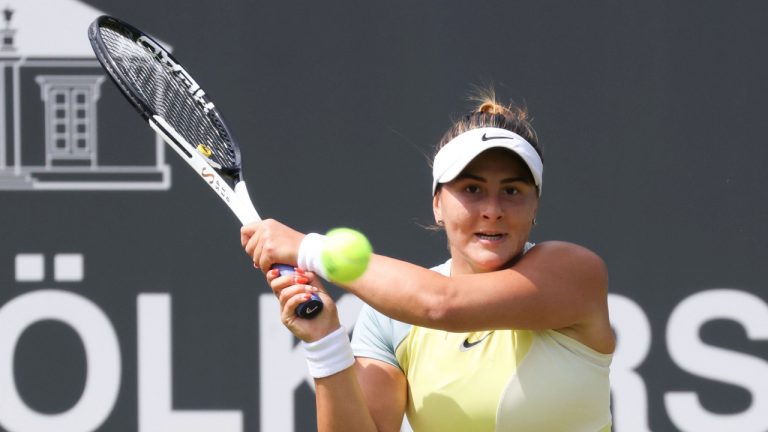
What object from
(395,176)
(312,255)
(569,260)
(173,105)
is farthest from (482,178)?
(395,176)

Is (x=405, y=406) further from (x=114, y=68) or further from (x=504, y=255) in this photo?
(x=114, y=68)

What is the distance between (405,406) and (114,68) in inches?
32.7

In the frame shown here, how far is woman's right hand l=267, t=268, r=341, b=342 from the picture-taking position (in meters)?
1.86

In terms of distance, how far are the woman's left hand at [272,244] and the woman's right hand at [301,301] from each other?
0.07 ft

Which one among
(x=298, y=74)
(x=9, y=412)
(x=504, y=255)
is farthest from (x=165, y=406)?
(x=504, y=255)

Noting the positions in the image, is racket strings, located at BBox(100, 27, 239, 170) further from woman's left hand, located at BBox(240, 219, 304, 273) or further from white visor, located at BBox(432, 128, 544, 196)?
white visor, located at BBox(432, 128, 544, 196)

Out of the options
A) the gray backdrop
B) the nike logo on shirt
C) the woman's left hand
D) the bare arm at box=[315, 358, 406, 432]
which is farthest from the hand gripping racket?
the gray backdrop

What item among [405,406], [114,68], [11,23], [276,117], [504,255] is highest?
[11,23]

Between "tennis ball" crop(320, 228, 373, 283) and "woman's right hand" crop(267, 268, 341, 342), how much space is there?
65 millimetres

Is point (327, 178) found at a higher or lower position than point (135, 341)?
higher

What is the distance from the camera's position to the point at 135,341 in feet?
11.4

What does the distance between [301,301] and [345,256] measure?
0.42 ft

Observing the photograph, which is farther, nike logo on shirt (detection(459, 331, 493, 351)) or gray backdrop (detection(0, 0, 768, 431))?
gray backdrop (detection(0, 0, 768, 431))

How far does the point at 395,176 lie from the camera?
348 cm
